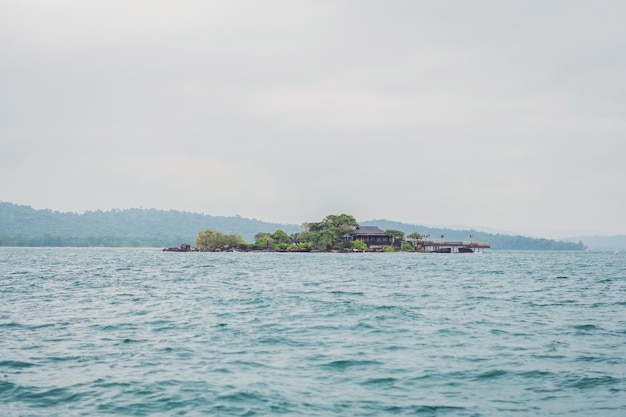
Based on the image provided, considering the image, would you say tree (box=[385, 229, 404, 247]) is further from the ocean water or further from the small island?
the ocean water

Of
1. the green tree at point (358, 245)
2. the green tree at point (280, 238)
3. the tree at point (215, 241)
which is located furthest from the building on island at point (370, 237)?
the tree at point (215, 241)

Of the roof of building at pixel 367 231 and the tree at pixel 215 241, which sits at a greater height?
the roof of building at pixel 367 231

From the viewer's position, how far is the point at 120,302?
107 feet

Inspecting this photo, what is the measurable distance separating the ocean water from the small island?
121m

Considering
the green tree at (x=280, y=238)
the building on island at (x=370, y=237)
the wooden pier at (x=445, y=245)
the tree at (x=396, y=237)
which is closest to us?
the building on island at (x=370, y=237)

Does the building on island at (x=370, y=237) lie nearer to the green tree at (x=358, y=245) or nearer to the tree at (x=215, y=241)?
the green tree at (x=358, y=245)

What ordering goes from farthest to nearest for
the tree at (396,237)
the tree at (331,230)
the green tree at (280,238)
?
the tree at (396,237) → the green tree at (280,238) → the tree at (331,230)

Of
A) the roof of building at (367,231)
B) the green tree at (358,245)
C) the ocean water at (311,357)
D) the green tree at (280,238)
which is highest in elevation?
the roof of building at (367,231)

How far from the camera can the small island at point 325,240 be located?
15500 centimetres

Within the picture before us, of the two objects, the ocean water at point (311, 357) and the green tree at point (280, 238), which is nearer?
the ocean water at point (311, 357)

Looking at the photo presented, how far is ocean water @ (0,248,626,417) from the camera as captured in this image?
13.5m

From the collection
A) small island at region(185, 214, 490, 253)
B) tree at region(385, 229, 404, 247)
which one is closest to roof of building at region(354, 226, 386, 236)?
small island at region(185, 214, 490, 253)

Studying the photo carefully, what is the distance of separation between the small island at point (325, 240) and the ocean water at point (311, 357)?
120699mm

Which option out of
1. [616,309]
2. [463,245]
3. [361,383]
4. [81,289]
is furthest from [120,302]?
[463,245]
